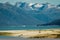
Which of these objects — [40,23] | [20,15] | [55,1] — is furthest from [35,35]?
[55,1]

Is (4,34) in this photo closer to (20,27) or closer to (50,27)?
(20,27)

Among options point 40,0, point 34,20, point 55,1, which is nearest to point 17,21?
point 34,20

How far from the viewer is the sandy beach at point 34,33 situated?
214 cm

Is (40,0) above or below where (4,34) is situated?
→ above

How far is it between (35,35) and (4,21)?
1.32 feet

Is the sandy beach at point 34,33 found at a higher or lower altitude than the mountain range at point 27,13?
lower

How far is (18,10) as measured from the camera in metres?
2.17

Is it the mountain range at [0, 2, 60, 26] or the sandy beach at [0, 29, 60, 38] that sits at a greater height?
the mountain range at [0, 2, 60, 26]

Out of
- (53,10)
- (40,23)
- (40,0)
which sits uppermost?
(40,0)

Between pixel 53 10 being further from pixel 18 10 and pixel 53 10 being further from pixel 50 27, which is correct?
pixel 18 10

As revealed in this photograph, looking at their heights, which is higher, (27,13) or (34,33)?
(27,13)

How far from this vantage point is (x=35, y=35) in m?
2.15

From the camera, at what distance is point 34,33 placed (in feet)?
7.06

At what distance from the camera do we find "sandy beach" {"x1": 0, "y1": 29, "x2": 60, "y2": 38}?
2.14 metres
